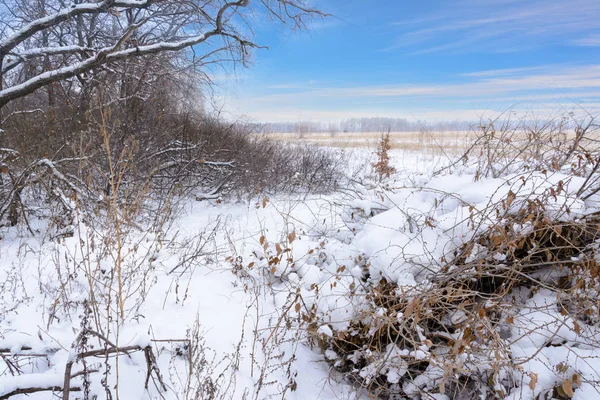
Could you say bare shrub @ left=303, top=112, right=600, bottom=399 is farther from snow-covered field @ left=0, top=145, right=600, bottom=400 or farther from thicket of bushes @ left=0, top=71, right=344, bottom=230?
thicket of bushes @ left=0, top=71, right=344, bottom=230

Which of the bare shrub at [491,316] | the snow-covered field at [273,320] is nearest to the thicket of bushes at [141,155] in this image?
the snow-covered field at [273,320]

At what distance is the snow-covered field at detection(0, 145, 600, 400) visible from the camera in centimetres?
206

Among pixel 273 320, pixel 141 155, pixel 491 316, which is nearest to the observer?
pixel 491 316

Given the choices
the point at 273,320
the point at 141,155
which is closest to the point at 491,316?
the point at 273,320

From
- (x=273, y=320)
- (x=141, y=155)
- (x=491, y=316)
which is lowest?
(x=273, y=320)

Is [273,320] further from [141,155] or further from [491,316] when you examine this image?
[141,155]

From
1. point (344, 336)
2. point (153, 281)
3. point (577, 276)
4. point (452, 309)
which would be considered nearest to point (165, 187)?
point (153, 281)

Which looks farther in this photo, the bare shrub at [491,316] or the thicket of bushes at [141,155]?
the thicket of bushes at [141,155]

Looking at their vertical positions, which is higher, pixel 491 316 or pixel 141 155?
pixel 141 155

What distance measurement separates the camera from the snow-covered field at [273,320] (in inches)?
81.2

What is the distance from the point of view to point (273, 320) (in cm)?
313

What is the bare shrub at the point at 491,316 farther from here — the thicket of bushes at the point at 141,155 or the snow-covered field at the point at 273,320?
the thicket of bushes at the point at 141,155

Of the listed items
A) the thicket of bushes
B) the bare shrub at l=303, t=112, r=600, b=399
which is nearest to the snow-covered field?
the bare shrub at l=303, t=112, r=600, b=399

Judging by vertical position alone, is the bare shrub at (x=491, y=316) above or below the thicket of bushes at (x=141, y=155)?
below
